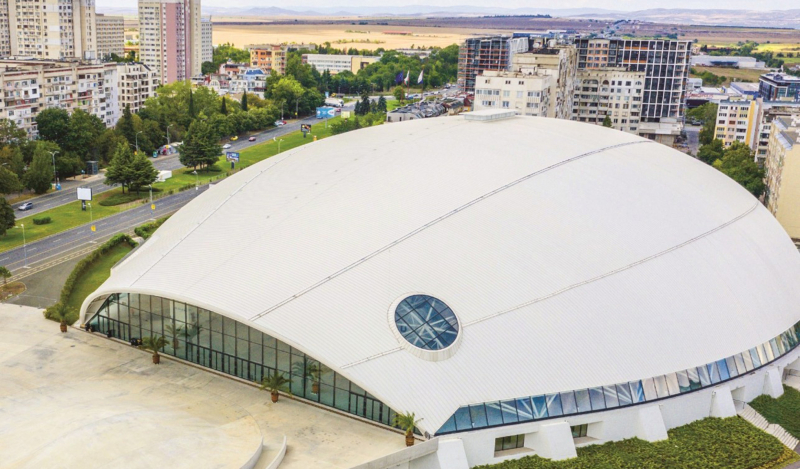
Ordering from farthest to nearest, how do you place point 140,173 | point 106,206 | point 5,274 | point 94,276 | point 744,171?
point 744,171 → point 140,173 → point 106,206 → point 94,276 → point 5,274

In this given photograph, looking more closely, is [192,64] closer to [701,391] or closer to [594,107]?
[594,107]

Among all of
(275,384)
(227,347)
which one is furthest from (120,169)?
(275,384)

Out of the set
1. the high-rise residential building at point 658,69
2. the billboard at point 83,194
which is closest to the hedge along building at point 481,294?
the billboard at point 83,194

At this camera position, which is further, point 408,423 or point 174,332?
point 174,332

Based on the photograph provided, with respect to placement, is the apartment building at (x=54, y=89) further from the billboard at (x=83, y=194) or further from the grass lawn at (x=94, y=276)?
the grass lawn at (x=94, y=276)

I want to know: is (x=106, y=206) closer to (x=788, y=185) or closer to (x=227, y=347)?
(x=227, y=347)

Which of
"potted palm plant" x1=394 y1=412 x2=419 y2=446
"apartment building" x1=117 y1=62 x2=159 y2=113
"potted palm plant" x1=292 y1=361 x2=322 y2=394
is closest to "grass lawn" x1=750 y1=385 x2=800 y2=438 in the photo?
"potted palm plant" x1=394 y1=412 x2=419 y2=446

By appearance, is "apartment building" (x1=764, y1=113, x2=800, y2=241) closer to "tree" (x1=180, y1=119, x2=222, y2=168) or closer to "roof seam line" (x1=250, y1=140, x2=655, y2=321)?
"roof seam line" (x1=250, y1=140, x2=655, y2=321)
